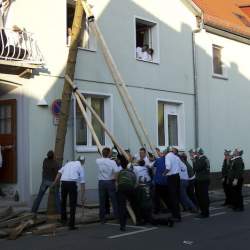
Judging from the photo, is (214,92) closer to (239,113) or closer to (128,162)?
(239,113)

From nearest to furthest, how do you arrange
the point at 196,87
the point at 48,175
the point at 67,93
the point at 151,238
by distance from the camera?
the point at 151,238 < the point at 48,175 < the point at 67,93 < the point at 196,87

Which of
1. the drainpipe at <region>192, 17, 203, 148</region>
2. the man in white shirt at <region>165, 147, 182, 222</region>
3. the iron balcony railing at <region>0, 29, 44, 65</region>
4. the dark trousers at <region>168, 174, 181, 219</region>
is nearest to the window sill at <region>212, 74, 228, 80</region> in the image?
the drainpipe at <region>192, 17, 203, 148</region>

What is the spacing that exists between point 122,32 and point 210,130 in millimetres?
5785

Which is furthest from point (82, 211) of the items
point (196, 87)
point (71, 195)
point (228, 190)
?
point (196, 87)

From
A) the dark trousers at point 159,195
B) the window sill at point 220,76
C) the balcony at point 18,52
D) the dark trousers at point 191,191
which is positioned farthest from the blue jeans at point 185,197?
the window sill at point 220,76

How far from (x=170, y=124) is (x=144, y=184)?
23.2 feet

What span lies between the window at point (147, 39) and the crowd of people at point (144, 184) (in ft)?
15.5

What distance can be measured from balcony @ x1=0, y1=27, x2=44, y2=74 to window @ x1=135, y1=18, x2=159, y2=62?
4971 mm

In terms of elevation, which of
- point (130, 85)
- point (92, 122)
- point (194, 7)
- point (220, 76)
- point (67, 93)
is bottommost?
point (92, 122)

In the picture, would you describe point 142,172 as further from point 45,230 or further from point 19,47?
point 19,47

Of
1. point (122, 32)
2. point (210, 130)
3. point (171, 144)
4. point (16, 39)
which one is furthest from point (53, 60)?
point (210, 130)

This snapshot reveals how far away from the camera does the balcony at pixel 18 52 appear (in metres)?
13.5

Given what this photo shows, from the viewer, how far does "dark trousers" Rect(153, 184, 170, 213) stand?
14148mm

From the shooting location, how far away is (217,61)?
2223 cm
